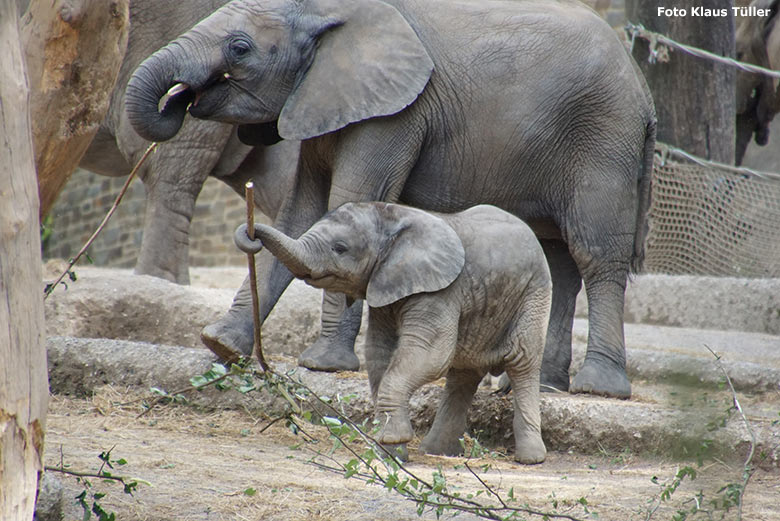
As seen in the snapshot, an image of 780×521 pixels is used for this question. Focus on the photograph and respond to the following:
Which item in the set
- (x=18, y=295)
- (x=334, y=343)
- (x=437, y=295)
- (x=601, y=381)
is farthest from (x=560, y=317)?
(x=18, y=295)

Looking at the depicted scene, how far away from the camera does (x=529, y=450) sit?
4.57 m

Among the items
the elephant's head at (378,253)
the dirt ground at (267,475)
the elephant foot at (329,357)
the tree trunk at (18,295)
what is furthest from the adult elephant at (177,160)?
the tree trunk at (18,295)

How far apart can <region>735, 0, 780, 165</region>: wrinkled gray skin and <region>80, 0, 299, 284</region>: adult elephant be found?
5896mm

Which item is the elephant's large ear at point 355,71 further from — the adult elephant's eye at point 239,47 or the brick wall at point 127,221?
the brick wall at point 127,221

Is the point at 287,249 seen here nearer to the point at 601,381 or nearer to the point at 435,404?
the point at 435,404

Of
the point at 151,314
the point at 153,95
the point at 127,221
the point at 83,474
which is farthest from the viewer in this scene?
the point at 127,221

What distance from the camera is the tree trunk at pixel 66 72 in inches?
158

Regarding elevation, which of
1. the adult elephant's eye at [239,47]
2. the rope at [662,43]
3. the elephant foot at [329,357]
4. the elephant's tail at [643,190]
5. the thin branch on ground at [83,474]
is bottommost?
the elephant foot at [329,357]

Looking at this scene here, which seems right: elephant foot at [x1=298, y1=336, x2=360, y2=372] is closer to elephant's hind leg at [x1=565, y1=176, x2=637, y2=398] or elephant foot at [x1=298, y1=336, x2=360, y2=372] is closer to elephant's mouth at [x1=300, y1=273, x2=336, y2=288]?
elephant's hind leg at [x1=565, y1=176, x2=637, y2=398]

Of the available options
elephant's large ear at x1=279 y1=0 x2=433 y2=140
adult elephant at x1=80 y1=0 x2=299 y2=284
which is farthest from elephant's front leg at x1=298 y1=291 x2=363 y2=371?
adult elephant at x1=80 y1=0 x2=299 y2=284

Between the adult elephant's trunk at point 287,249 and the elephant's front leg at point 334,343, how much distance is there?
56.9 inches

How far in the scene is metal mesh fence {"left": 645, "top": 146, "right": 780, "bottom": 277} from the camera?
10555 mm

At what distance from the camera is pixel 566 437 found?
5.04 m

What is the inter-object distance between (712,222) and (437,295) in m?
6.98
